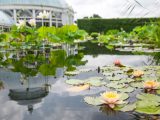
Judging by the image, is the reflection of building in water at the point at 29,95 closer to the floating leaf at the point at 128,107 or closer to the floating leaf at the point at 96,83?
the floating leaf at the point at 96,83

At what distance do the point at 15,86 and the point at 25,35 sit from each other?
4.72 m

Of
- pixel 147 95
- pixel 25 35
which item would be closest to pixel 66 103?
pixel 147 95

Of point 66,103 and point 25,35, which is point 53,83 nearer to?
point 66,103

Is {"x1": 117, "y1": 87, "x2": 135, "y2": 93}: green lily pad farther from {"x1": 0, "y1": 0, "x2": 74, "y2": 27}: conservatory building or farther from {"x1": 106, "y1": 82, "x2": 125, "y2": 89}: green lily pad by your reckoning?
{"x1": 0, "y1": 0, "x2": 74, "y2": 27}: conservatory building

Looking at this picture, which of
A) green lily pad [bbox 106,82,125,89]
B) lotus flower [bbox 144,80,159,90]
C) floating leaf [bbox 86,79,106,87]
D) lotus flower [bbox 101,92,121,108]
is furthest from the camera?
floating leaf [bbox 86,79,106,87]

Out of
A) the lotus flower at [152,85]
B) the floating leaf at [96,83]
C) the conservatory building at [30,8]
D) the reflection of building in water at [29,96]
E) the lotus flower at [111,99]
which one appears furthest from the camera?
the conservatory building at [30,8]

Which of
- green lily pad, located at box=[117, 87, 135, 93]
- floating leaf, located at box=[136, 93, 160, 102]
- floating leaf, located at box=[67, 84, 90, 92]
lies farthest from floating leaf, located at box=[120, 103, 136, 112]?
floating leaf, located at box=[67, 84, 90, 92]

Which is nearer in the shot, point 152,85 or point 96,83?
point 152,85

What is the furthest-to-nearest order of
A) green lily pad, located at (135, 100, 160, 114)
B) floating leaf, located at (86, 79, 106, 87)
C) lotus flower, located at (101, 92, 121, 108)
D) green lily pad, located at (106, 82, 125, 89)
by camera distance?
1. floating leaf, located at (86, 79, 106, 87)
2. green lily pad, located at (106, 82, 125, 89)
3. lotus flower, located at (101, 92, 121, 108)
4. green lily pad, located at (135, 100, 160, 114)

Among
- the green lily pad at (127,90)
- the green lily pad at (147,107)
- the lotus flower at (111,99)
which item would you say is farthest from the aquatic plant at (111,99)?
the green lily pad at (127,90)

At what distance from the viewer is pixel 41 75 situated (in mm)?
3053

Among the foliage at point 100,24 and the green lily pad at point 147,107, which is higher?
the foliage at point 100,24

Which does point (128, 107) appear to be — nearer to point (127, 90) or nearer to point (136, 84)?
point (127, 90)

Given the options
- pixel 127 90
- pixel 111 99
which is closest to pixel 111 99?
pixel 111 99
